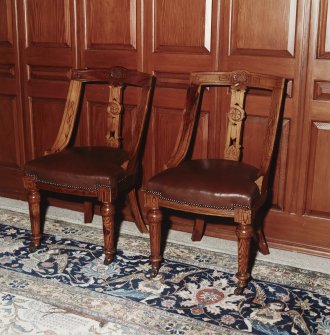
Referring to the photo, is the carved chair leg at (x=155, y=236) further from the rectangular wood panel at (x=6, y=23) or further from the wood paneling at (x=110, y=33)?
the rectangular wood panel at (x=6, y=23)

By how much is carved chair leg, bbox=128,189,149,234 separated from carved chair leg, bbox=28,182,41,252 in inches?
21.0

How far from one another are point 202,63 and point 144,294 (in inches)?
48.8

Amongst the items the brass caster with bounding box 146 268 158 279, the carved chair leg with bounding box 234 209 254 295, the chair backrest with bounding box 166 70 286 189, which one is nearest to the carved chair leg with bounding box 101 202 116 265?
the brass caster with bounding box 146 268 158 279

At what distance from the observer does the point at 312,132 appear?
2.73 meters

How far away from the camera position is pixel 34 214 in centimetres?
284

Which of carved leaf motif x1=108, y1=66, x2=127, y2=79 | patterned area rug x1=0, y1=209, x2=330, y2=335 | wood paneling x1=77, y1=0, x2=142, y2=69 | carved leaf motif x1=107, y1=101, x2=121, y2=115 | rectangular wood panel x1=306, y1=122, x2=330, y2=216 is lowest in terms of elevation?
patterned area rug x1=0, y1=209, x2=330, y2=335

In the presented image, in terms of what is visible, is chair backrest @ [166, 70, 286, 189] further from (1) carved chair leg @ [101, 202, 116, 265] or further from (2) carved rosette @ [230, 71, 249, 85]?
(1) carved chair leg @ [101, 202, 116, 265]

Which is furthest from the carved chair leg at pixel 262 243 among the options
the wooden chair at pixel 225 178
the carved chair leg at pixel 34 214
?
the carved chair leg at pixel 34 214

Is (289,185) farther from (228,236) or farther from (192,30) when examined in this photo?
(192,30)

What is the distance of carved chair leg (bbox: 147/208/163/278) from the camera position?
2520 mm

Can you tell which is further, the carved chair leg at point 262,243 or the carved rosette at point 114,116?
the carved rosette at point 114,116

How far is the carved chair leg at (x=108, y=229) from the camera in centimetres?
262

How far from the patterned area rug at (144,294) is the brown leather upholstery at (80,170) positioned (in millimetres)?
418

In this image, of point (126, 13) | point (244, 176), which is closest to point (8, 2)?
point (126, 13)
